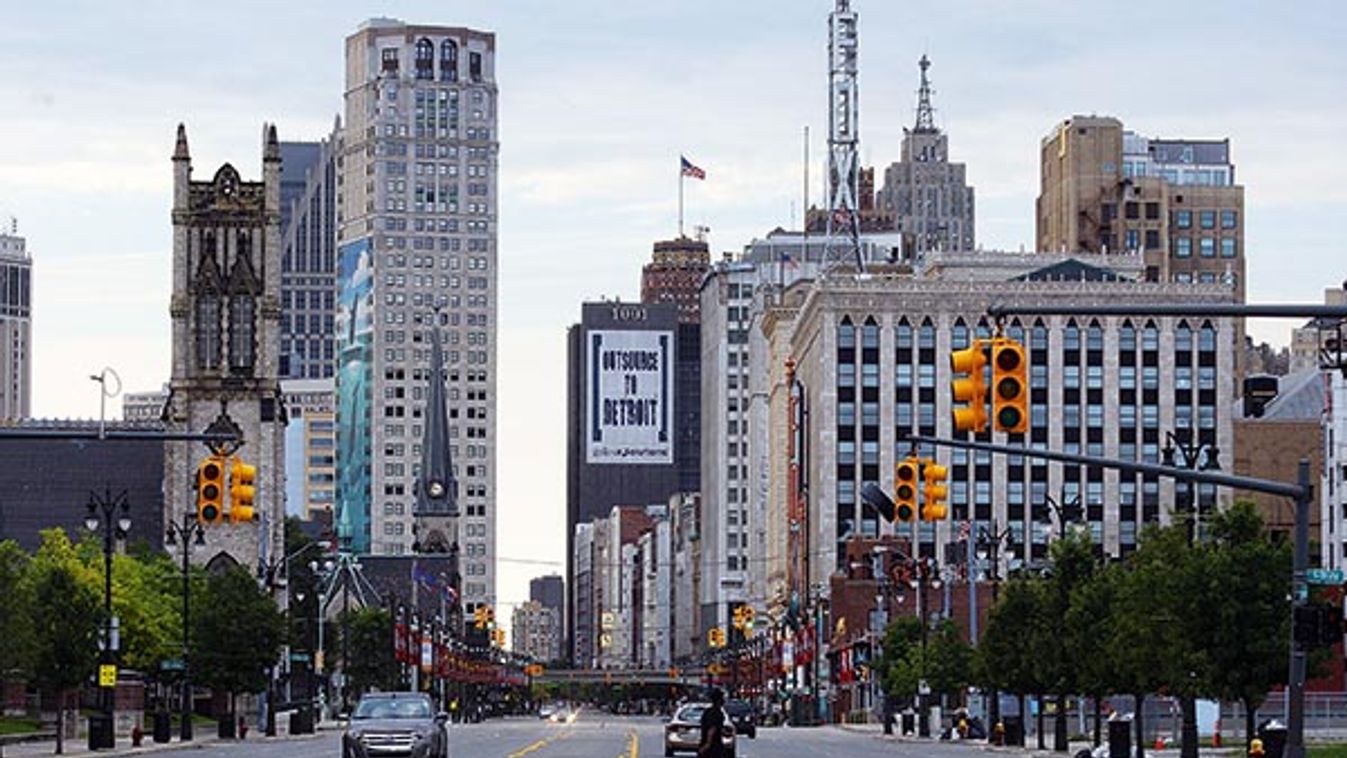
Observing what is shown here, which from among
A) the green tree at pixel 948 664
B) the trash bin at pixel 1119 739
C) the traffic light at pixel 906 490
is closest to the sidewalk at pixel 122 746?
the green tree at pixel 948 664

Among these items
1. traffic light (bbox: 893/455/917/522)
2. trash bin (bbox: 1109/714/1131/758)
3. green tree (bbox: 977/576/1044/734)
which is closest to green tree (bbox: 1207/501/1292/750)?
trash bin (bbox: 1109/714/1131/758)

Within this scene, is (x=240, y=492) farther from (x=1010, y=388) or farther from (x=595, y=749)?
(x=595, y=749)

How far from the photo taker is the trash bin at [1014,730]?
311 ft

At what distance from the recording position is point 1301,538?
1754 inches

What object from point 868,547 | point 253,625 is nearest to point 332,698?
point 868,547

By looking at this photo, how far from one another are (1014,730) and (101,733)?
29.7 metres

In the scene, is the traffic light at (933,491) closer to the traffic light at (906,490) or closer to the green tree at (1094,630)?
the traffic light at (906,490)

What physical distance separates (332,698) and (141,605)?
55765 mm

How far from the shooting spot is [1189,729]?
63.9m

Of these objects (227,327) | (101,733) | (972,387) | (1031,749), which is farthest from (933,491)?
Answer: (227,327)

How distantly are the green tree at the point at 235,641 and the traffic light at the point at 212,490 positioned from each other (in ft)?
231

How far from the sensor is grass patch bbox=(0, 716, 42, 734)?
95662mm

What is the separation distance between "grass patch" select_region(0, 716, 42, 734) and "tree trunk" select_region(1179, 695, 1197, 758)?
43010mm

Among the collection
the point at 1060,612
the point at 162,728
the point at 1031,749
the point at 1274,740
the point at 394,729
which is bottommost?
the point at 162,728
